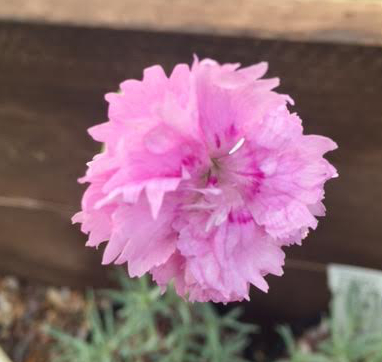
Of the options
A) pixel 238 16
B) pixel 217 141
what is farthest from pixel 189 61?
pixel 217 141

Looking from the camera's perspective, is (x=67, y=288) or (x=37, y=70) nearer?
(x=37, y=70)

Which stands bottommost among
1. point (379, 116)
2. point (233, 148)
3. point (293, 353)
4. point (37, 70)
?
→ point (293, 353)

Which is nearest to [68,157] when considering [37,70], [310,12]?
[37,70]

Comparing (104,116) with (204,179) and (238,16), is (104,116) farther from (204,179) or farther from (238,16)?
(204,179)

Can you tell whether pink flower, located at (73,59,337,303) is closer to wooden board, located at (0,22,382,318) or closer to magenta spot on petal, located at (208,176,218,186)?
magenta spot on petal, located at (208,176,218,186)

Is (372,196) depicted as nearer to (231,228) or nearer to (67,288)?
(231,228)

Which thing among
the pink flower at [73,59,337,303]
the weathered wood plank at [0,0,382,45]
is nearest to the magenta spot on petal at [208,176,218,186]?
the pink flower at [73,59,337,303]

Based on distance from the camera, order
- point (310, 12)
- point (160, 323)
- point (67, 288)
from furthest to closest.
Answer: point (67, 288) < point (160, 323) < point (310, 12)
